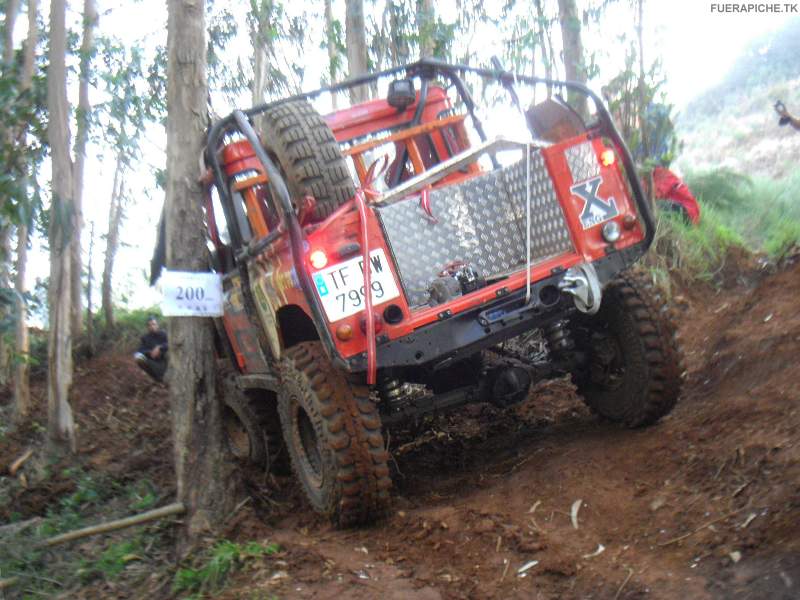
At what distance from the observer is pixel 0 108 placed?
9.80m

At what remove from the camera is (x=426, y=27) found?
47.9 ft

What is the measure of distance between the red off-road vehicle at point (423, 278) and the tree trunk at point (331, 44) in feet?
33.8

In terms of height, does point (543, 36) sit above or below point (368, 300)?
above

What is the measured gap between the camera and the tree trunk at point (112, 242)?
17797 millimetres

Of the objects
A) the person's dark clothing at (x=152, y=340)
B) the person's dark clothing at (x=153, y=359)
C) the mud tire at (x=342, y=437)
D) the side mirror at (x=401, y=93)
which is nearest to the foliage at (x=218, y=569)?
the mud tire at (x=342, y=437)

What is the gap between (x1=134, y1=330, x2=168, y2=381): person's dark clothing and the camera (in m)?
10.6

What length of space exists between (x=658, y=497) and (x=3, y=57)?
12.5 meters

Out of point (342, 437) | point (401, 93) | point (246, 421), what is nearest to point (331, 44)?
point (401, 93)

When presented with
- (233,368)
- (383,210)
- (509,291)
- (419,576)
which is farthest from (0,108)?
(419,576)

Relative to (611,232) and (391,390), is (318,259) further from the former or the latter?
(611,232)

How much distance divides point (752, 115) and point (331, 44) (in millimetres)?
12752

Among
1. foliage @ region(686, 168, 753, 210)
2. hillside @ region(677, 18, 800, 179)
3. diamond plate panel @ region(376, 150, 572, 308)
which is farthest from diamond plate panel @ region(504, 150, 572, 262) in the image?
hillside @ region(677, 18, 800, 179)

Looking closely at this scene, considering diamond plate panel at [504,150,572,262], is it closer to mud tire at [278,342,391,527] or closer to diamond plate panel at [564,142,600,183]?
diamond plate panel at [564,142,600,183]

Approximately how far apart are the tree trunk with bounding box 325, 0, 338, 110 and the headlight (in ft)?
37.5
